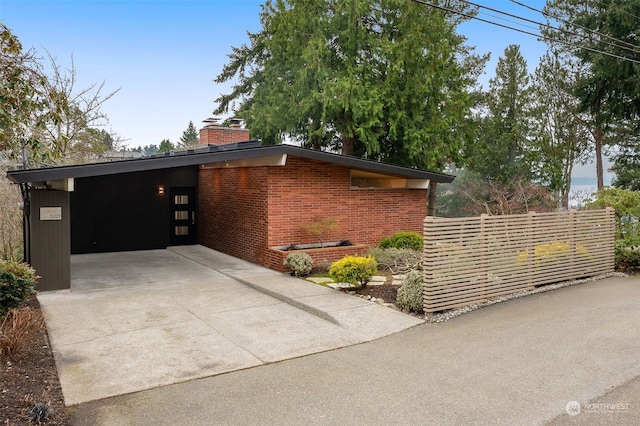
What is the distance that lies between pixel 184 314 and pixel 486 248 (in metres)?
5.58

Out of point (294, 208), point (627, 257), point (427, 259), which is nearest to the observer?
point (427, 259)

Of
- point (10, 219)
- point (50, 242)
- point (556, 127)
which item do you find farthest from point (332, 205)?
point (556, 127)

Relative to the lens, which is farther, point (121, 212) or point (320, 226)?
point (121, 212)

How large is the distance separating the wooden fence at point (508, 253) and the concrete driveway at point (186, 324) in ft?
3.43

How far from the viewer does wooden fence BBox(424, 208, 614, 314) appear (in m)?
7.82

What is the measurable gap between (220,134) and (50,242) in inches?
407

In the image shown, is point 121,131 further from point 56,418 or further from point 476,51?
point 476,51

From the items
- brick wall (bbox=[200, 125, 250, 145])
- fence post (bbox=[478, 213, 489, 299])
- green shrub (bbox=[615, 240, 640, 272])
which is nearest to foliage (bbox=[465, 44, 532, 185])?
brick wall (bbox=[200, 125, 250, 145])

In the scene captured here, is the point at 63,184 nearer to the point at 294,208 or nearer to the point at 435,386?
the point at 294,208

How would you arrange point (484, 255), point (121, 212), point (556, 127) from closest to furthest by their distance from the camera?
1. point (484, 255)
2. point (121, 212)
3. point (556, 127)

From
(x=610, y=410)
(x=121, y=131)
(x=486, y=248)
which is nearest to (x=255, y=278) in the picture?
(x=486, y=248)

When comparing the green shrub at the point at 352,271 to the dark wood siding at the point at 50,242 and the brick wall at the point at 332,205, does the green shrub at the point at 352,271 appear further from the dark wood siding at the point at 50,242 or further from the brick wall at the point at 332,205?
the dark wood siding at the point at 50,242

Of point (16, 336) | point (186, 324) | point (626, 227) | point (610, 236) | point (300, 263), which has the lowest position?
point (186, 324)

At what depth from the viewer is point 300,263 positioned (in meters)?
11.0
